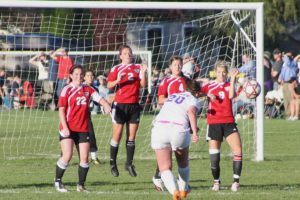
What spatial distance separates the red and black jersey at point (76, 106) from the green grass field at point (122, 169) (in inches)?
36.2

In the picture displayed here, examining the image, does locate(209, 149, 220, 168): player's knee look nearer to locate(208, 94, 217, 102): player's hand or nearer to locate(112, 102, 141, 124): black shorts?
locate(208, 94, 217, 102): player's hand

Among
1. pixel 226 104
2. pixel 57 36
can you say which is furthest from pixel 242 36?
pixel 57 36

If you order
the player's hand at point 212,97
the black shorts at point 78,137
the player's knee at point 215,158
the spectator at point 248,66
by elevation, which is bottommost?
the player's knee at point 215,158

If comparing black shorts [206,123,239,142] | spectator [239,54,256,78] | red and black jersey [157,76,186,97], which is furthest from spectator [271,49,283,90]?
red and black jersey [157,76,186,97]

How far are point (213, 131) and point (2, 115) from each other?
50.6ft

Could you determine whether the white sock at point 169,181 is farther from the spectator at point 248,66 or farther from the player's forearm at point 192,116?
the spectator at point 248,66

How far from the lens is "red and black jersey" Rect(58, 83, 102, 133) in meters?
13.5

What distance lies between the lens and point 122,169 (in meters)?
16.9

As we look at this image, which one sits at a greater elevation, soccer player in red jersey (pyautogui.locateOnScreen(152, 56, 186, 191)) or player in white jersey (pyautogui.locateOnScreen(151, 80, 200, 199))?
soccer player in red jersey (pyautogui.locateOnScreen(152, 56, 186, 191))

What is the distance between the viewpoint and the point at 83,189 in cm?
1346

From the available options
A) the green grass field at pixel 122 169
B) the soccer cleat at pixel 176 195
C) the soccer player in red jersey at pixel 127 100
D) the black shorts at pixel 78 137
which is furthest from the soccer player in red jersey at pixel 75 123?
the soccer cleat at pixel 176 195

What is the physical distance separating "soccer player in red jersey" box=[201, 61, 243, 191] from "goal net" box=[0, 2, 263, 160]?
14.0 feet

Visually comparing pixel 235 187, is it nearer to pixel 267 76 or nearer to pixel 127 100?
pixel 127 100

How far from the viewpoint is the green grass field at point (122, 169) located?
43.1ft
